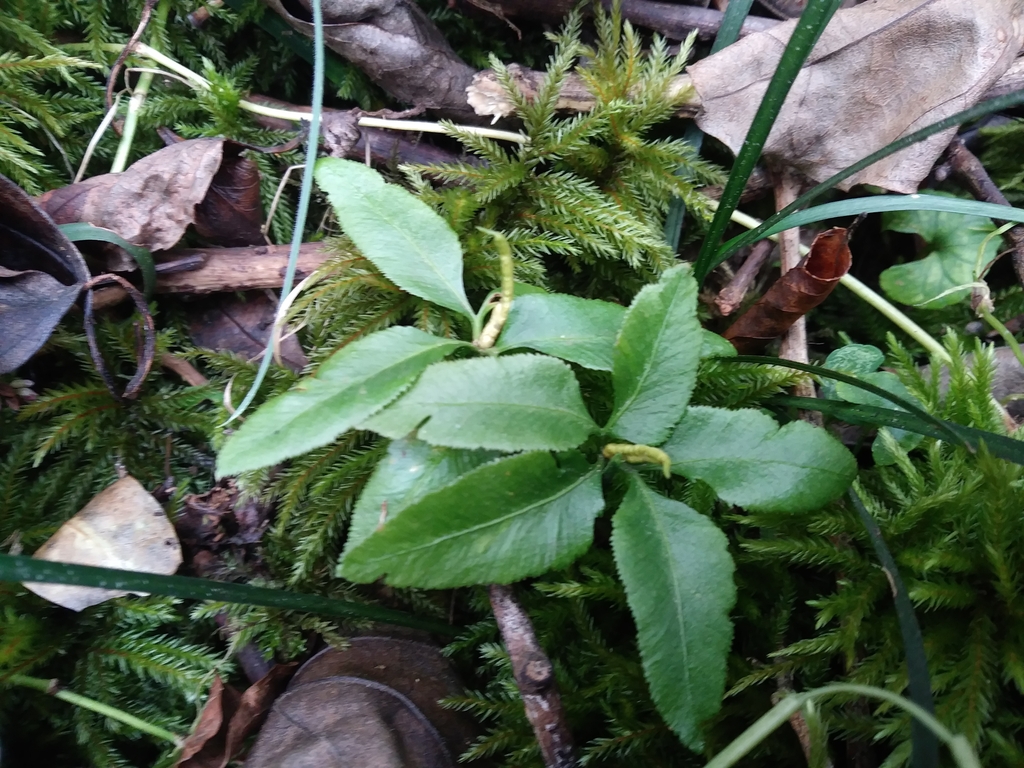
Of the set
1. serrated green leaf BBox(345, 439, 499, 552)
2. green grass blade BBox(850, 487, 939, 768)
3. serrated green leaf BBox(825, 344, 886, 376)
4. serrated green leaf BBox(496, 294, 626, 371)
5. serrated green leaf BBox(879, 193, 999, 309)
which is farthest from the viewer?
serrated green leaf BBox(879, 193, 999, 309)

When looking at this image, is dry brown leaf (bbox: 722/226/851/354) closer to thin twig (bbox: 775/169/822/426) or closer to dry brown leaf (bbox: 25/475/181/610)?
thin twig (bbox: 775/169/822/426)

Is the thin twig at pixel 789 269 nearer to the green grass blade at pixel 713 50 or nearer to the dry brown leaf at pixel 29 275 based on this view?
the green grass blade at pixel 713 50

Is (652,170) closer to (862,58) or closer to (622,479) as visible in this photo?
(862,58)

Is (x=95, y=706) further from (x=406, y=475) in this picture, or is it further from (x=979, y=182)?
(x=979, y=182)

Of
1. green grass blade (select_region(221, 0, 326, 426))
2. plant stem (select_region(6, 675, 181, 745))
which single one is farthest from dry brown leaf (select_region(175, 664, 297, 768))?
green grass blade (select_region(221, 0, 326, 426))

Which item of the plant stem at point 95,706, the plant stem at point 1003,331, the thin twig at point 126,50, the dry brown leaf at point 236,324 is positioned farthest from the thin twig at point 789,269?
the thin twig at point 126,50

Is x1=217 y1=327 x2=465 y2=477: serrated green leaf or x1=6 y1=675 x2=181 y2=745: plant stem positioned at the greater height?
x1=217 y1=327 x2=465 y2=477: serrated green leaf
